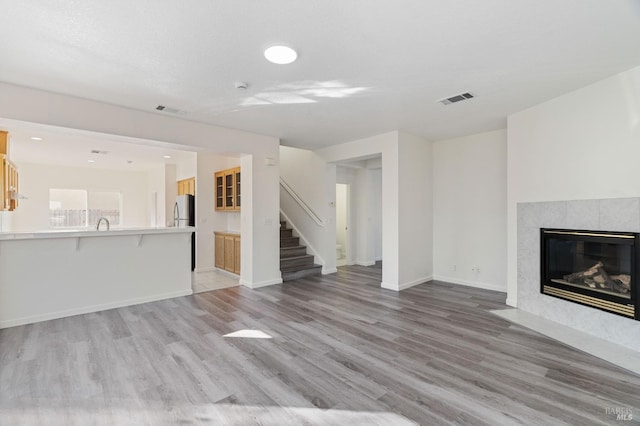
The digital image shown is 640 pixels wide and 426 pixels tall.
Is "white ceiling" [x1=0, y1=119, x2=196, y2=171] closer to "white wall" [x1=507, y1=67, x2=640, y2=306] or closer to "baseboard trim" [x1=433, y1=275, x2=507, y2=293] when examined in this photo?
"white wall" [x1=507, y1=67, x2=640, y2=306]

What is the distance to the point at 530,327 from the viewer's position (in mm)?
3379

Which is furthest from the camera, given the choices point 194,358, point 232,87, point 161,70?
point 232,87

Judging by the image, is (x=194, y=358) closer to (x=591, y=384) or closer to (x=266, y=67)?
(x=266, y=67)

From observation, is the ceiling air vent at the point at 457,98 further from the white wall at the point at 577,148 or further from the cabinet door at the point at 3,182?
the cabinet door at the point at 3,182

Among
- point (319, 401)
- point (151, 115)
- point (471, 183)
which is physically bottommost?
point (319, 401)

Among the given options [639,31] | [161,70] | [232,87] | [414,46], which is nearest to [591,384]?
[639,31]

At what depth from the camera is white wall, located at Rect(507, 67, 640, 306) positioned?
2957 mm

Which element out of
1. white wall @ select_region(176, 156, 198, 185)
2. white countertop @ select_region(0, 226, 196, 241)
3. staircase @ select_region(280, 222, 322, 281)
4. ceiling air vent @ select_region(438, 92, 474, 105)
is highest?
ceiling air vent @ select_region(438, 92, 474, 105)

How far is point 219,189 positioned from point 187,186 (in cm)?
120

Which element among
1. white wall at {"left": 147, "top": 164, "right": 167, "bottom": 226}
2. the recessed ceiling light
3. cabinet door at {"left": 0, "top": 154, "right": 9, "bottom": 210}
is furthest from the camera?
white wall at {"left": 147, "top": 164, "right": 167, "bottom": 226}

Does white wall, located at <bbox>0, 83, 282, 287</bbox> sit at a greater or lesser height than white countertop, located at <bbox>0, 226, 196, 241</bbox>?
greater

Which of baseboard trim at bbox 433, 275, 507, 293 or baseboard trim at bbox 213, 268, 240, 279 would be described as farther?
baseboard trim at bbox 213, 268, 240, 279

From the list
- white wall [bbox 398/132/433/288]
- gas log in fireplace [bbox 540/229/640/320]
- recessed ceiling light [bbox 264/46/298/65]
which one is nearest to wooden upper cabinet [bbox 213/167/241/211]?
white wall [bbox 398/132/433/288]

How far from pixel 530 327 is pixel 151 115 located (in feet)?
17.8
